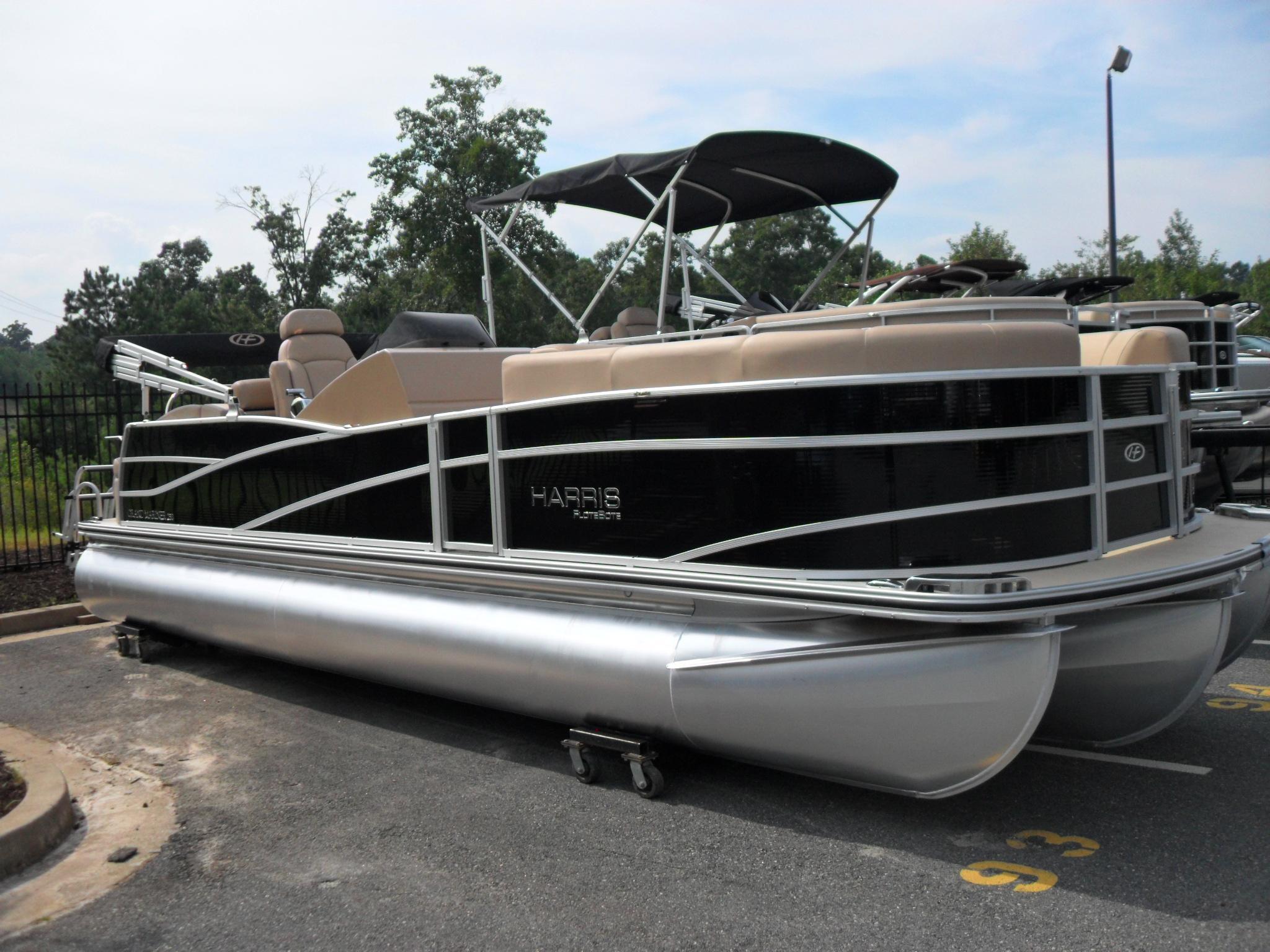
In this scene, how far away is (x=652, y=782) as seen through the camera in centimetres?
420

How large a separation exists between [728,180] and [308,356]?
317 centimetres

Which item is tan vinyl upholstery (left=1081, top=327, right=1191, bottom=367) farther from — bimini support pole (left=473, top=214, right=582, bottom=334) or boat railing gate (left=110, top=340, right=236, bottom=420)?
boat railing gate (left=110, top=340, right=236, bottom=420)

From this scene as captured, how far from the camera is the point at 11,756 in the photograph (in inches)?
188

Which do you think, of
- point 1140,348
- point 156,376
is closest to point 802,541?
point 1140,348

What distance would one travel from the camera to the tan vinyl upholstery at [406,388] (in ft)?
18.4

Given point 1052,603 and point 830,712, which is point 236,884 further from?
point 1052,603

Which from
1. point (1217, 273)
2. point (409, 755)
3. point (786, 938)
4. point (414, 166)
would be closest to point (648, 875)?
point (786, 938)

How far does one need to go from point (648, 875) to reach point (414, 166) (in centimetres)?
2697

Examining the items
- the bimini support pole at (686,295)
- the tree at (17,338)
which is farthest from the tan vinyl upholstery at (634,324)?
the tree at (17,338)

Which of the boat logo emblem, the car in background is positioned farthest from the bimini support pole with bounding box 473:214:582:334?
the car in background

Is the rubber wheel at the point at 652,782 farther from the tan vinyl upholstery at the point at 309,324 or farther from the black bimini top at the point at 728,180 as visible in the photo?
the tan vinyl upholstery at the point at 309,324

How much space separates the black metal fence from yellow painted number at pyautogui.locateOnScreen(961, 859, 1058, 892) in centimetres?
783

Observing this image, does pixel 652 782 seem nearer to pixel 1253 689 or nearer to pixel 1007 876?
pixel 1007 876

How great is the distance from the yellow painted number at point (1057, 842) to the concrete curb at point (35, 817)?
346cm
